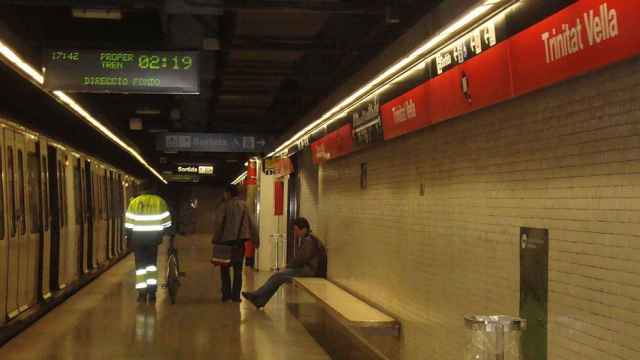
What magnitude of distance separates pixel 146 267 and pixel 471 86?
774 centimetres

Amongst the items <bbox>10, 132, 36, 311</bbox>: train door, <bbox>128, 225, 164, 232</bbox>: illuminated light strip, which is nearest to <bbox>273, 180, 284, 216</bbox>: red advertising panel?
<bbox>128, 225, 164, 232</bbox>: illuminated light strip

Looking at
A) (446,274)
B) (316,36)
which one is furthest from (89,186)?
(446,274)

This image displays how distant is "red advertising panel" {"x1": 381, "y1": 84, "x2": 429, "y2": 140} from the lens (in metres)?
6.24

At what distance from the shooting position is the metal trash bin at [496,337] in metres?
3.36

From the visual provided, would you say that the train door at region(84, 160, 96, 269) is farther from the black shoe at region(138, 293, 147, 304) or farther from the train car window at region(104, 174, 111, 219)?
the black shoe at region(138, 293, 147, 304)

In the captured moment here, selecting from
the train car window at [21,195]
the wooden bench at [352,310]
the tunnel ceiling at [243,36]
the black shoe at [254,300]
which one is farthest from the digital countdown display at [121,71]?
the black shoe at [254,300]

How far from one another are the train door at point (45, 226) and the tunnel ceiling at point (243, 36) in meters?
1.28

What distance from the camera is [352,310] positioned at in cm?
788

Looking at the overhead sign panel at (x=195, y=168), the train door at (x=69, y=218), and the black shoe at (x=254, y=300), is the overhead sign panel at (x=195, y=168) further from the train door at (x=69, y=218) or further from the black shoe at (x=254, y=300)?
the black shoe at (x=254, y=300)

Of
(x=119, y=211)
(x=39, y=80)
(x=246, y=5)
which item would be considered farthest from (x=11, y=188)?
(x=119, y=211)

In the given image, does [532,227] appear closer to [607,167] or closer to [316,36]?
[607,167]

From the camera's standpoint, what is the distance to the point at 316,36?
31.7 ft

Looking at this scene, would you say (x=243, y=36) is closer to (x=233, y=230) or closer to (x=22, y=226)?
(x=22, y=226)

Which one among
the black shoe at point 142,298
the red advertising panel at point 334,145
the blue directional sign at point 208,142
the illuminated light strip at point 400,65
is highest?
the blue directional sign at point 208,142
